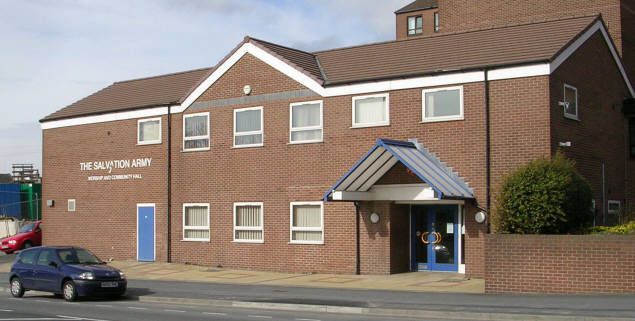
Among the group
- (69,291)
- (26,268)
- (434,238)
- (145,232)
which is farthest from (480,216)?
(145,232)

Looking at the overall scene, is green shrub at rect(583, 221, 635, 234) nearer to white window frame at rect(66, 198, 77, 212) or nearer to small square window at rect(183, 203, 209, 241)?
small square window at rect(183, 203, 209, 241)

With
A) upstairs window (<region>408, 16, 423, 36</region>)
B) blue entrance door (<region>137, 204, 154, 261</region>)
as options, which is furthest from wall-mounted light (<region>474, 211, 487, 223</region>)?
upstairs window (<region>408, 16, 423, 36</region>)

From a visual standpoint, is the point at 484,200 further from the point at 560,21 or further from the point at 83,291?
the point at 83,291

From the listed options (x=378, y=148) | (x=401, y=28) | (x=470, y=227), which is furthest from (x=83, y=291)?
(x=401, y=28)

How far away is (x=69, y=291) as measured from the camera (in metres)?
19.1

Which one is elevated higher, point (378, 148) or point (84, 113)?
point (84, 113)

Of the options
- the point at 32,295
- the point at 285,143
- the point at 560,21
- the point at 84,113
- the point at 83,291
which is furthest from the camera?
the point at 84,113

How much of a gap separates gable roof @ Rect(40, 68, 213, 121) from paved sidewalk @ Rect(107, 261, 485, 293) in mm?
6322

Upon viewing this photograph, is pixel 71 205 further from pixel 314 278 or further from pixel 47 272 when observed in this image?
pixel 314 278

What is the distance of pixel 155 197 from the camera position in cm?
2938

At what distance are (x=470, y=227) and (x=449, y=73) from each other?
4.49m

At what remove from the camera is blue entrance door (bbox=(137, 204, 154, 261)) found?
29.5 m

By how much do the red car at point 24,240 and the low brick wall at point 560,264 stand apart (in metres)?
25.6

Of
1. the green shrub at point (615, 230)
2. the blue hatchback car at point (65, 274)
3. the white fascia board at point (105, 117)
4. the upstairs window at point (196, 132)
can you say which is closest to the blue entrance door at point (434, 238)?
the green shrub at point (615, 230)
